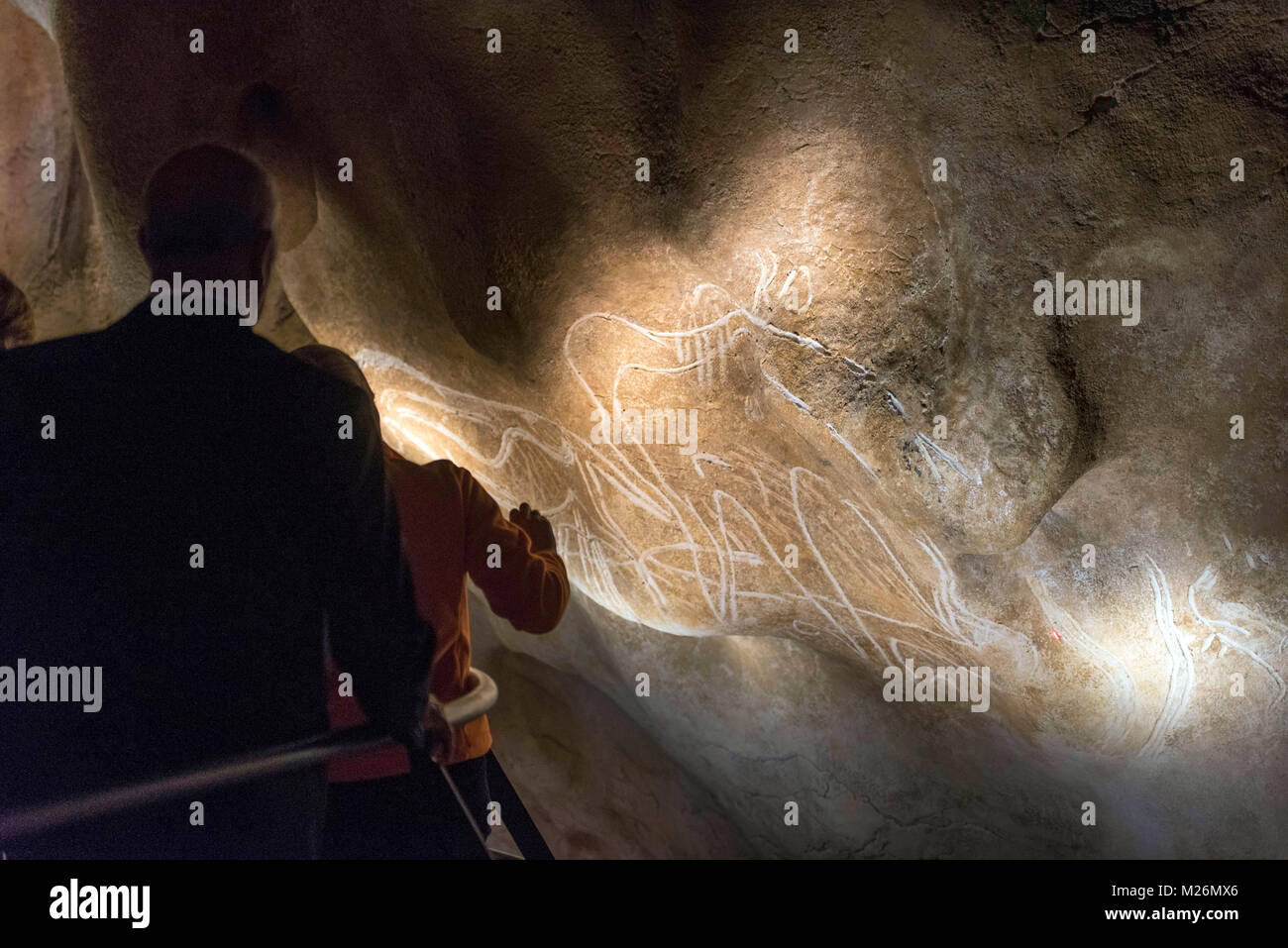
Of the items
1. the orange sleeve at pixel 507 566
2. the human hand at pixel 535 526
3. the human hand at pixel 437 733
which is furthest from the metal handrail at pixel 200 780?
the human hand at pixel 535 526

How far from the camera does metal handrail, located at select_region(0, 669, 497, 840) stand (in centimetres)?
348

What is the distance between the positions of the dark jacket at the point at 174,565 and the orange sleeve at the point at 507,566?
0.42m

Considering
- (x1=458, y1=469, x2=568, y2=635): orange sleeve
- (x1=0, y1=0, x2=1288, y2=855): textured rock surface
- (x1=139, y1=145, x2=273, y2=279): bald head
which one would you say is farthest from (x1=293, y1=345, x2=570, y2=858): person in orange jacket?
(x1=139, y1=145, x2=273, y2=279): bald head

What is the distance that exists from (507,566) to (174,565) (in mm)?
1255

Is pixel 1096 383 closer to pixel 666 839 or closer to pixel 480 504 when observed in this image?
pixel 480 504

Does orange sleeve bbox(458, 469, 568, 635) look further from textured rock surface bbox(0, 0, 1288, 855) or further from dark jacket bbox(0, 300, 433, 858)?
dark jacket bbox(0, 300, 433, 858)

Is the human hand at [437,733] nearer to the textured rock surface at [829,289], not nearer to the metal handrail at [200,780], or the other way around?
the metal handrail at [200,780]

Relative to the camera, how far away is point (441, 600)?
364 cm

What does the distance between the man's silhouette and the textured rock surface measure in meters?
0.30

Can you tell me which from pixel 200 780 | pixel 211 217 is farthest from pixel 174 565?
pixel 211 217

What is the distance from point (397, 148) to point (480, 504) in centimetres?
144

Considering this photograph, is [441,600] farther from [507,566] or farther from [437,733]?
[437,733]

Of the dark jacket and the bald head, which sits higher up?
the bald head

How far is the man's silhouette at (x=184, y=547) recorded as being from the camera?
3.45 m
